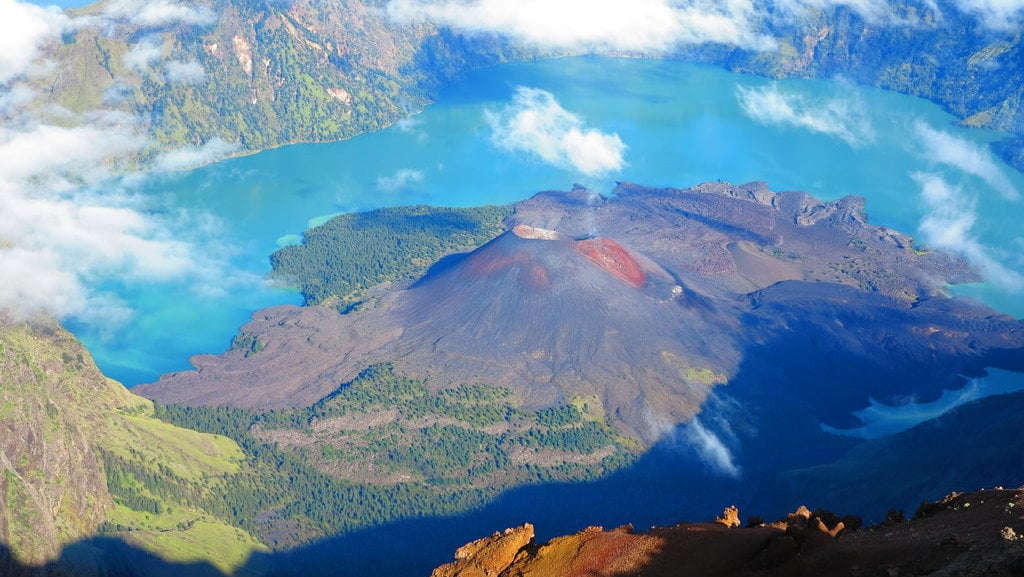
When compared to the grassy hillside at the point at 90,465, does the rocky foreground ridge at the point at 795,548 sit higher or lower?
lower

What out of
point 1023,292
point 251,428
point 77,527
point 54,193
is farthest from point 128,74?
point 1023,292

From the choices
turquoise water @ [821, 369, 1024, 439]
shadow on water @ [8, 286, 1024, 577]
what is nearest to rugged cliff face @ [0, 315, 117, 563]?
shadow on water @ [8, 286, 1024, 577]

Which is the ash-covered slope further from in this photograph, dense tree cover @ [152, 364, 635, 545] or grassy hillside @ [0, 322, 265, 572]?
grassy hillside @ [0, 322, 265, 572]

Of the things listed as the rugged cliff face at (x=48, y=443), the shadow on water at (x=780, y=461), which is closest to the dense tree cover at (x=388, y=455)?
the shadow on water at (x=780, y=461)

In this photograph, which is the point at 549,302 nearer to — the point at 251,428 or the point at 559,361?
the point at 559,361

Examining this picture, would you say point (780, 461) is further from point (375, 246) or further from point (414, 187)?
point (414, 187)

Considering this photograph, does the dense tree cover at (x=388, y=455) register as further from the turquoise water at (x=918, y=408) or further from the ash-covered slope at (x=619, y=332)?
the turquoise water at (x=918, y=408)
